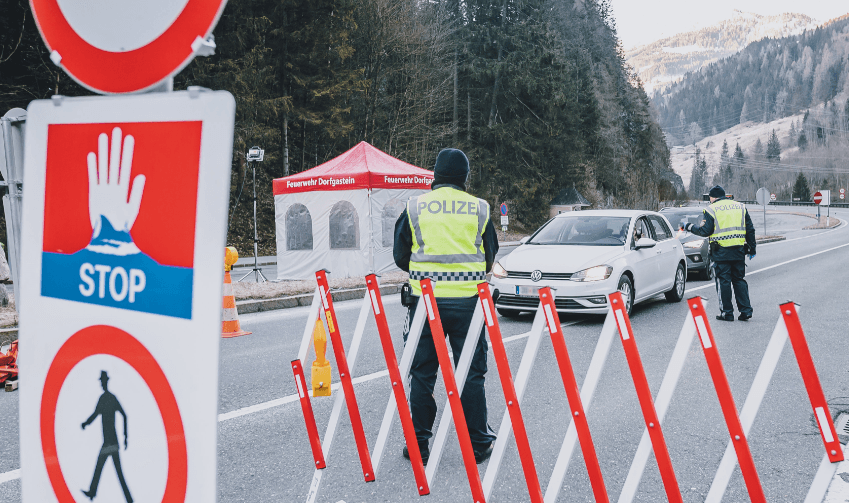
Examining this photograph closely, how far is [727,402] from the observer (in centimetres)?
289

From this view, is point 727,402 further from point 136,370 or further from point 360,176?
point 360,176

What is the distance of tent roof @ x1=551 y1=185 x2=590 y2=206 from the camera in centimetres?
4306

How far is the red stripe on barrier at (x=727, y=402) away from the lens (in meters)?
2.85

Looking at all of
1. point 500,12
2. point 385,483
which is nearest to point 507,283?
point 385,483

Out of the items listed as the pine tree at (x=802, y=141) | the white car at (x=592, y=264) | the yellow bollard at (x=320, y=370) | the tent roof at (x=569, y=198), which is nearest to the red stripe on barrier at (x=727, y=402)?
the yellow bollard at (x=320, y=370)

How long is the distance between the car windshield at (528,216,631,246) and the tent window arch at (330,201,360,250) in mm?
6271

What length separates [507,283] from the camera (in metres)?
9.55

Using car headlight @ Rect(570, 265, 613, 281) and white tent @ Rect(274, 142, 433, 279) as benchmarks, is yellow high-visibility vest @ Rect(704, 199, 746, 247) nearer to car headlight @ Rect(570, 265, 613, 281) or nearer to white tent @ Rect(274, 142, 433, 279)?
car headlight @ Rect(570, 265, 613, 281)

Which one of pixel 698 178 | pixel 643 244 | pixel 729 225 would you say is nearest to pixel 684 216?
pixel 643 244

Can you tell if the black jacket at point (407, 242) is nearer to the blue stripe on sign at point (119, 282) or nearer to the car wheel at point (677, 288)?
the blue stripe on sign at point (119, 282)

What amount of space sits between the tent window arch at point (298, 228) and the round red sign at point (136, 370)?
15.2 metres

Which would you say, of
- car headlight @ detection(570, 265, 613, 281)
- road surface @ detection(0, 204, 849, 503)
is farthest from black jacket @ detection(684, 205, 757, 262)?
car headlight @ detection(570, 265, 613, 281)

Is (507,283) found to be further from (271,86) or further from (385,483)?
(271,86)

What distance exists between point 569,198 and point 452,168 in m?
40.2
